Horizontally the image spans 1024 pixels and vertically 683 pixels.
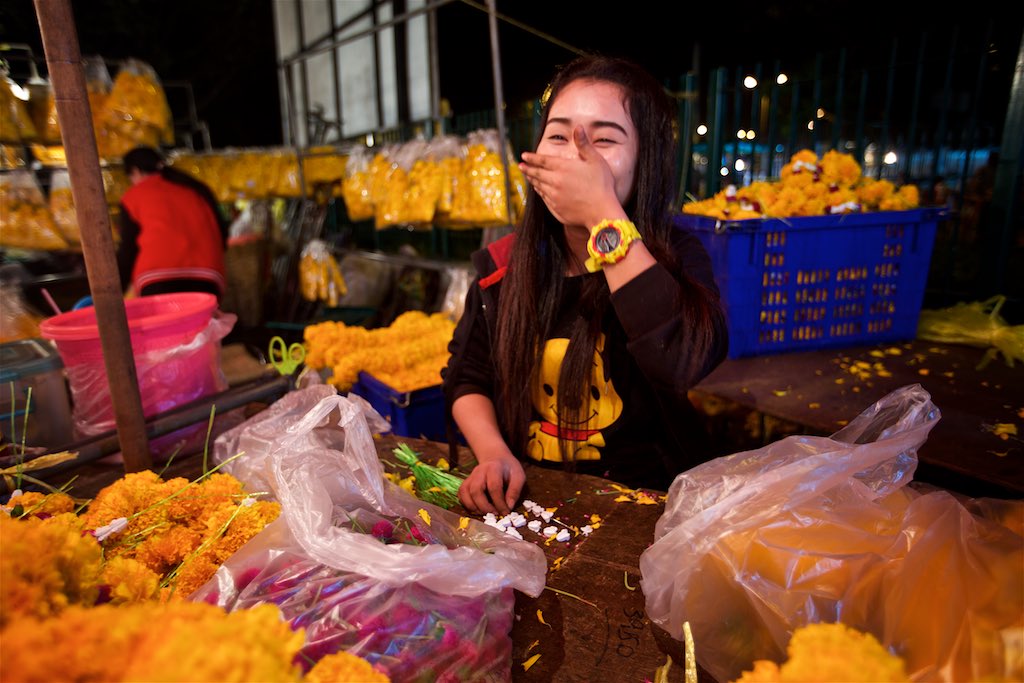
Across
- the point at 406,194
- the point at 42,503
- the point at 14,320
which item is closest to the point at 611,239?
the point at 42,503

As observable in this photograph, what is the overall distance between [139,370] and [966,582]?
2.13 m

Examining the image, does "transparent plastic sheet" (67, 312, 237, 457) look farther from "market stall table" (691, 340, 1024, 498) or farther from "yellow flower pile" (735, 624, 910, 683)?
"market stall table" (691, 340, 1024, 498)

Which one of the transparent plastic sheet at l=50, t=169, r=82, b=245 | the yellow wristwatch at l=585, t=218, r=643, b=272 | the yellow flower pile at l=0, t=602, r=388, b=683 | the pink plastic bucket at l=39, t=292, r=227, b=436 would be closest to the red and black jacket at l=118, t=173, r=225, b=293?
the transparent plastic sheet at l=50, t=169, r=82, b=245

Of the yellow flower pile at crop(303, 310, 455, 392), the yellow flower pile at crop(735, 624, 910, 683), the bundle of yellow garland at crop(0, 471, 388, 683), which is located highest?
the bundle of yellow garland at crop(0, 471, 388, 683)

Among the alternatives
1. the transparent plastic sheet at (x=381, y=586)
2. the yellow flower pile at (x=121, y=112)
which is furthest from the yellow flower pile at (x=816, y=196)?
the yellow flower pile at (x=121, y=112)

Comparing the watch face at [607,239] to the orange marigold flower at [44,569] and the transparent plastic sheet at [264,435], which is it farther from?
the orange marigold flower at [44,569]

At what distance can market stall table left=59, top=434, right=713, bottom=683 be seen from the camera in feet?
2.99

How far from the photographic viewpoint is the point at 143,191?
14.0 ft

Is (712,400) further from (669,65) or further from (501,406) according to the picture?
(669,65)

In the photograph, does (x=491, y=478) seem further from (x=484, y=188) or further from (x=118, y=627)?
(x=484, y=188)

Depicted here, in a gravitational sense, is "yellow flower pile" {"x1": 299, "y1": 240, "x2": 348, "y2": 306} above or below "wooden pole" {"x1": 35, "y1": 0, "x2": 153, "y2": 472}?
below

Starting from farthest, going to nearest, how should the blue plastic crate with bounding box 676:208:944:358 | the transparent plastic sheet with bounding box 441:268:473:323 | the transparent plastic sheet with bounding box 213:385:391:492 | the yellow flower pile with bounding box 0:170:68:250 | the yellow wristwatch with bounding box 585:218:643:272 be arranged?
the yellow flower pile with bounding box 0:170:68:250 → the transparent plastic sheet with bounding box 441:268:473:323 → the blue plastic crate with bounding box 676:208:944:358 → the yellow wristwatch with bounding box 585:218:643:272 → the transparent plastic sheet with bounding box 213:385:391:492

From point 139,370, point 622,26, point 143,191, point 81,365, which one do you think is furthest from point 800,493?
point 622,26

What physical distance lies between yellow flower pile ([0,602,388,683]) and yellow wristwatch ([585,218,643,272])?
3.59 feet
